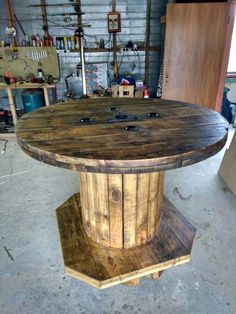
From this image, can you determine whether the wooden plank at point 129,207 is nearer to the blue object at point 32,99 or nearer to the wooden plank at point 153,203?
the wooden plank at point 153,203

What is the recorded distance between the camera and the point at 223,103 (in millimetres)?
4316

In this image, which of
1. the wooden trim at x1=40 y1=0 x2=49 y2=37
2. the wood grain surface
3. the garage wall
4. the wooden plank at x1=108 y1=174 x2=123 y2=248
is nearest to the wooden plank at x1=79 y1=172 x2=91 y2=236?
the wooden plank at x1=108 y1=174 x2=123 y2=248

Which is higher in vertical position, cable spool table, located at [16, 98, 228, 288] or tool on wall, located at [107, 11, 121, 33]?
tool on wall, located at [107, 11, 121, 33]

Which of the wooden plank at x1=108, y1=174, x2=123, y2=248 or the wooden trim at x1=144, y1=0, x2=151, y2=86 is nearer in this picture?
the wooden plank at x1=108, y1=174, x2=123, y2=248

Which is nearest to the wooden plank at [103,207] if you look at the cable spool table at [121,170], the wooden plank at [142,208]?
the cable spool table at [121,170]

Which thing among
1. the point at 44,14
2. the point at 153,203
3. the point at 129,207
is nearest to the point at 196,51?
the point at 44,14

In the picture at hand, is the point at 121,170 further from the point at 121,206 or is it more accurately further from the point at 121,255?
the point at 121,255

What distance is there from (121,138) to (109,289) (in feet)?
3.20

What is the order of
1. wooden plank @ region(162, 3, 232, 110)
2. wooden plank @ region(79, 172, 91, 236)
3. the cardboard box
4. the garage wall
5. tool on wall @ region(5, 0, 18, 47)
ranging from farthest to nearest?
the garage wall
tool on wall @ region(5, 0, 18, 47)
wooden plank @ region(162, 3, 232, 110)
the cardboard box
wooden plank @ region(79, 172, 91, 236)

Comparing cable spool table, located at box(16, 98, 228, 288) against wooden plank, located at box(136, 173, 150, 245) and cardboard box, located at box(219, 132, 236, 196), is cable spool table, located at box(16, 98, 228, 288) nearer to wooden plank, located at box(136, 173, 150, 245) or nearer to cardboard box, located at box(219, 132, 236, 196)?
wooden plank, located at box(136, 173, 150, 245)

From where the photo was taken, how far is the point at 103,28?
4551 millimetres

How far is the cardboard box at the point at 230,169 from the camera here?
2.50 metres

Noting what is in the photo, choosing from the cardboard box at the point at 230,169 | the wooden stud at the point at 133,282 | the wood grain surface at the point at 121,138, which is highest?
the wood grain surface at the point at 121,138

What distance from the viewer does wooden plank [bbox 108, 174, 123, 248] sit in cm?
125
